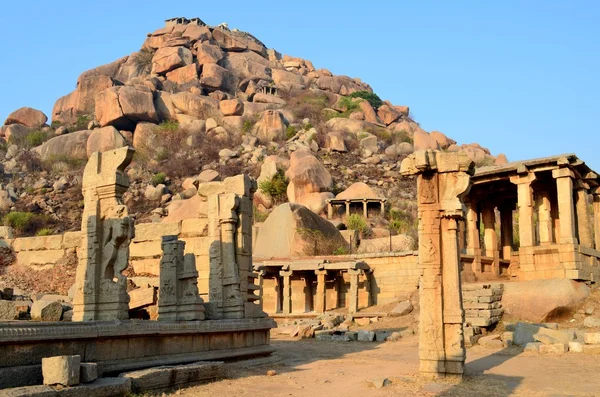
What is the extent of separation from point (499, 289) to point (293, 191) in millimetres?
23571

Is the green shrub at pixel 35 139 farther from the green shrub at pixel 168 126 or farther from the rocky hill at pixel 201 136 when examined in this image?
the green shrub at pixel 168 126

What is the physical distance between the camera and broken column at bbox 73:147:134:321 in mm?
10969

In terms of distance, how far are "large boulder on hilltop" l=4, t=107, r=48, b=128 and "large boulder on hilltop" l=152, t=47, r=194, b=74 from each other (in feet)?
49.2

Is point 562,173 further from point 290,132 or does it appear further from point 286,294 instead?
point 290,132

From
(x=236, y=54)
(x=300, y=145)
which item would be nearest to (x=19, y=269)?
(x=300, y=145)

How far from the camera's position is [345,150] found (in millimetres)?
54062

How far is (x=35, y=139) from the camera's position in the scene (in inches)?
2232

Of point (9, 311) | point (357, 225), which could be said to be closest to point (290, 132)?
point (357, 225)

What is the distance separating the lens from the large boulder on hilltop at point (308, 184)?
40406 mm

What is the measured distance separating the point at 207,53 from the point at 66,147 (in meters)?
25.2

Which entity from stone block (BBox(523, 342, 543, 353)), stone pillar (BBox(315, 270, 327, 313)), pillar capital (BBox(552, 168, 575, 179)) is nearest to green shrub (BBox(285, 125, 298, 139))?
stone pillar (BBox(315, 270, 327, 313))

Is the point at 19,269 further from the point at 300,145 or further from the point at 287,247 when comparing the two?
the point at 300,145

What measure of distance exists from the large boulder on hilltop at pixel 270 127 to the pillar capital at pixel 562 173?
118 feet

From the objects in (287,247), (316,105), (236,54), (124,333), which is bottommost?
(124,333)
